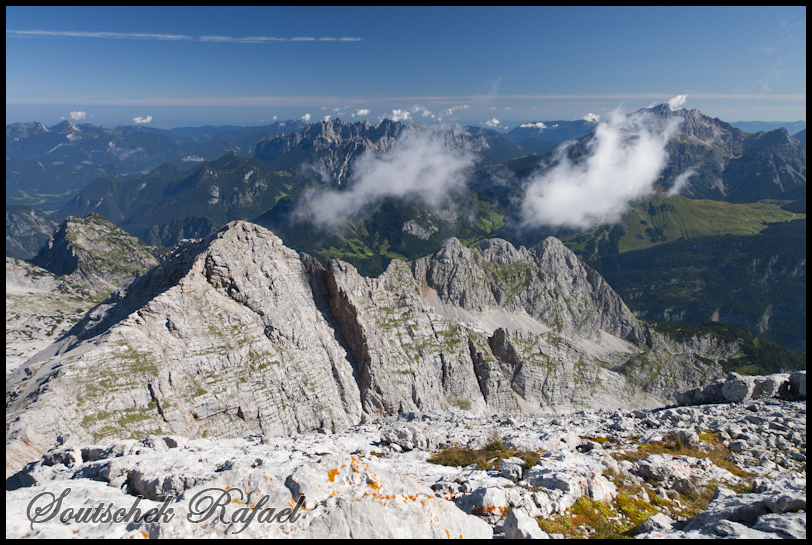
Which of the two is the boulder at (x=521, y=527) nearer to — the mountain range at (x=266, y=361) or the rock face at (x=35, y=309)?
the mountain range at (x=266, y=361)

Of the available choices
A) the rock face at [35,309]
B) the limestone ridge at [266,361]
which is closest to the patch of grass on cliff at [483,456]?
the limestone ridge at [266,361]

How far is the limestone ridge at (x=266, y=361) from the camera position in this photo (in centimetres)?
3750

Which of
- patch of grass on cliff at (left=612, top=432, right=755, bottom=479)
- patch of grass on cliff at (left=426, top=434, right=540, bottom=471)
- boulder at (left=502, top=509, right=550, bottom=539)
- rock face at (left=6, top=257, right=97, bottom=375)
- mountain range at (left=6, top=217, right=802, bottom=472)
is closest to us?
boulder at (left=502, top=509, right=550, bottom=539)

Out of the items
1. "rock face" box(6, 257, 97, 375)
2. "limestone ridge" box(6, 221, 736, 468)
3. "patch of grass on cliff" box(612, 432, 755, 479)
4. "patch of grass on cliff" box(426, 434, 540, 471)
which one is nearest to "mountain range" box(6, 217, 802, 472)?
"limestone ridge" box(6, 221, 736, 468)

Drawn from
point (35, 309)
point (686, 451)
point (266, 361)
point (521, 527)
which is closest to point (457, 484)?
point (521, 527)

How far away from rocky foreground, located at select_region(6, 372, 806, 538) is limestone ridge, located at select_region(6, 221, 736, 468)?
14.8 metres

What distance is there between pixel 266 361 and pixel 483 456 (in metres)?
36.6

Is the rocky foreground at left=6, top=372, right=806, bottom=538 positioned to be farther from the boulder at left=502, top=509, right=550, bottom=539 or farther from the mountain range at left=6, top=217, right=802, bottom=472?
the mountain range at left=6, top=217, right=802, bottom=472

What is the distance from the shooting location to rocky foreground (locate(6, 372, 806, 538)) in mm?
13008

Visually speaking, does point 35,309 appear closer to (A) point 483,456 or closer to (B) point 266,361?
(B) point 266,361

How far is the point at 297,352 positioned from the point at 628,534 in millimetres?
48161

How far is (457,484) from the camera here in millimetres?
18641

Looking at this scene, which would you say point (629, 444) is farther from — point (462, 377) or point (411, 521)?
point (462, 377)

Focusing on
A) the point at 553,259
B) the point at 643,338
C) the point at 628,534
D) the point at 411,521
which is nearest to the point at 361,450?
the point at 411,521
